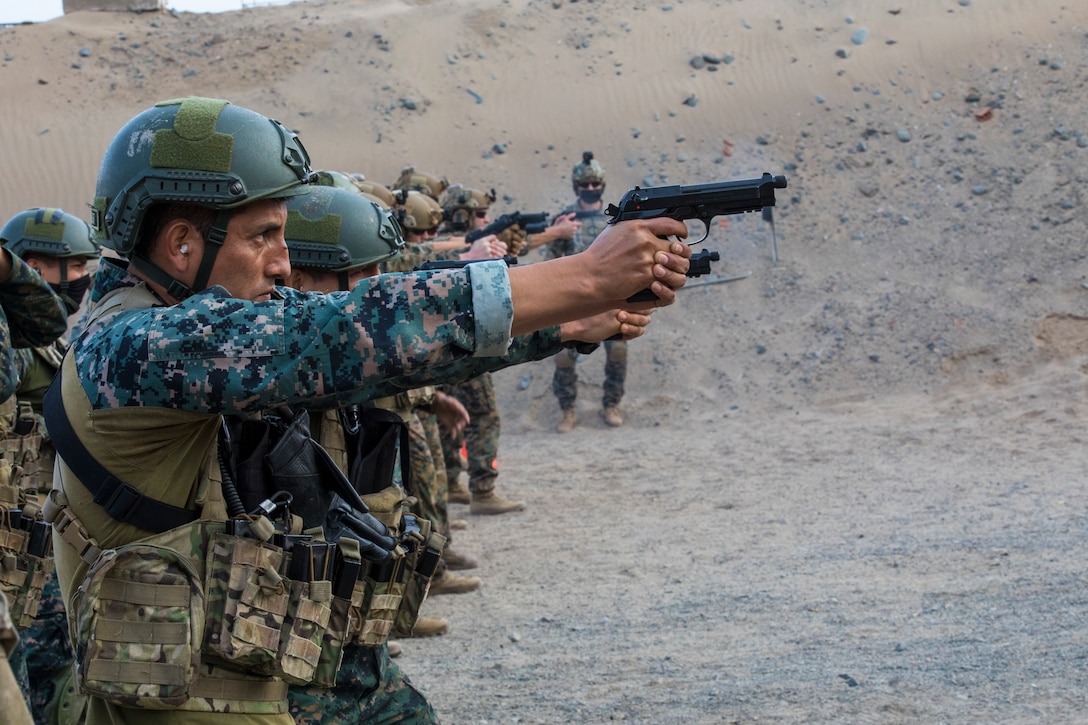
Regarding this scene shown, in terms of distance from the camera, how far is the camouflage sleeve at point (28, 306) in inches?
199

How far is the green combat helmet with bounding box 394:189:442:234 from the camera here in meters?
8.73

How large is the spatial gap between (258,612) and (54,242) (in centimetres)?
453

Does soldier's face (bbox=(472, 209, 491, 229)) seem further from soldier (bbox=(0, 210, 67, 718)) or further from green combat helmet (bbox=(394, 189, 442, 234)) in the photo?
soldier (bbox=(0, 210, 67, 718))

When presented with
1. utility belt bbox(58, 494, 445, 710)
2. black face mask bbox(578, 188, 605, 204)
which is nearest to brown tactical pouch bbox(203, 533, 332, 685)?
utility belt bbox(58, 494, 445, 710)

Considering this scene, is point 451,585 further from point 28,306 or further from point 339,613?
point 339,613

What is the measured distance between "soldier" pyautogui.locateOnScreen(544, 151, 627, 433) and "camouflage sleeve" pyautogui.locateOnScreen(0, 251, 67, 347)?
8.33 m

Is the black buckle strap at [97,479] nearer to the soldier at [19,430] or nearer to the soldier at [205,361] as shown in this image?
the soldier at [205,361]

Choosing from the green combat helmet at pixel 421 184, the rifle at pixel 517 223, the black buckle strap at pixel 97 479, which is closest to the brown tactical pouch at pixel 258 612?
the black buckle strap at pixel 97 479

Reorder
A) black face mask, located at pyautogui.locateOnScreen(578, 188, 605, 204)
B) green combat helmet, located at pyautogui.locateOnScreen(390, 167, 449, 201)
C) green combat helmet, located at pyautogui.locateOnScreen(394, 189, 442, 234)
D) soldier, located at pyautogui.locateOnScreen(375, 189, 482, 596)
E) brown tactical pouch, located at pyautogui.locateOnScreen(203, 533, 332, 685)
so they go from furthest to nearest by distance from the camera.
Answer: black face mask, located at pyautogui.locateOnScreen(578, 188, 605, 204) < green combat helmet, located at pyautogui.locateOnScreen(390, 167, 449, 201) < green combat helmet, located at pyautogui.locateOnScreen(394, 189, 442, 234) < soldier, located at pyautogui.locateOnScreen(375, 189, 482, 596) < brown tactical pouch, located at pyautogui.locateOnScreen(203, 533, 332, 685)

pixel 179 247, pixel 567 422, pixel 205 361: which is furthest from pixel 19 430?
pixel 567 422

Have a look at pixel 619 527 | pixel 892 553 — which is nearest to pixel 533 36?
pixel 619 527

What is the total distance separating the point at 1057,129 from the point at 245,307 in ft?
58.1

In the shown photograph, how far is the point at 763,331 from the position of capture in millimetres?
15664

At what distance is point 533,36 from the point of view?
23016 mm
